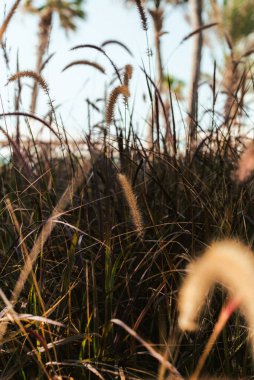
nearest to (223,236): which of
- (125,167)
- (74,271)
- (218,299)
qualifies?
(218,299)

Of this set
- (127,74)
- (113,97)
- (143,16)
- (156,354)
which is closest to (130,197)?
(113,97)

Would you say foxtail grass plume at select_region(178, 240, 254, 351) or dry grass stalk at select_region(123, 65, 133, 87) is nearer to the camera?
foxtail grass plume at select_region(178, 240, 254, 351)

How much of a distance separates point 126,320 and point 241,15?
19576mm

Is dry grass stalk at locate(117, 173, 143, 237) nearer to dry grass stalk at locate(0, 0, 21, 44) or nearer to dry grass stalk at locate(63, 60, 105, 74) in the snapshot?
dry grass stalk at locate(0, 0, 21, 44)

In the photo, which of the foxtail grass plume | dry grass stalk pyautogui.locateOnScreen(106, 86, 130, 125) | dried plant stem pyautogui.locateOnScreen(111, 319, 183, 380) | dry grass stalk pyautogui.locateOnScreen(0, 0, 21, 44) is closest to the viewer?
the foxtail grass plume

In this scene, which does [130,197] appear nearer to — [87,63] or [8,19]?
[8,19]

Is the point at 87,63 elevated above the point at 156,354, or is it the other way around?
the point at 87,63

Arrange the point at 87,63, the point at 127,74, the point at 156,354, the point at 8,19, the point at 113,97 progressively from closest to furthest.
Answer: the point at 156,354 → the point at 8,19 → the point at 113,97 → the point at 127,74 → the point at 87,63

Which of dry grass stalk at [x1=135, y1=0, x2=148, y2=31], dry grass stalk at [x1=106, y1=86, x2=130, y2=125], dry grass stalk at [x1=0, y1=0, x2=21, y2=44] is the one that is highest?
dry grass stalk at [x1=135, y1=0, x2=148, y2=31]

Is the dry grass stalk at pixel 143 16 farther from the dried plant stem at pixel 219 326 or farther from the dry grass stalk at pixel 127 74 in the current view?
the dried plant stem at pixel 219 326

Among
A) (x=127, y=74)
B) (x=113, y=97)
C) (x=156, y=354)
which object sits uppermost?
(x=127, y=74)

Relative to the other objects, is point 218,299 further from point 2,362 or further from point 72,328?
point 2,362

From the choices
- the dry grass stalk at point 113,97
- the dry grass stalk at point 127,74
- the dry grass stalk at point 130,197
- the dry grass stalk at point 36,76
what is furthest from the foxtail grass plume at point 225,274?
the dry grass stalk at point 127,74

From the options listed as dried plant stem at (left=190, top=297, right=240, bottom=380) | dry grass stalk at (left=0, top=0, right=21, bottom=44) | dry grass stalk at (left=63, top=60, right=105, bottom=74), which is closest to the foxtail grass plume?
dried plant stem at (left=190, top=297, right=240, bottom=380)
